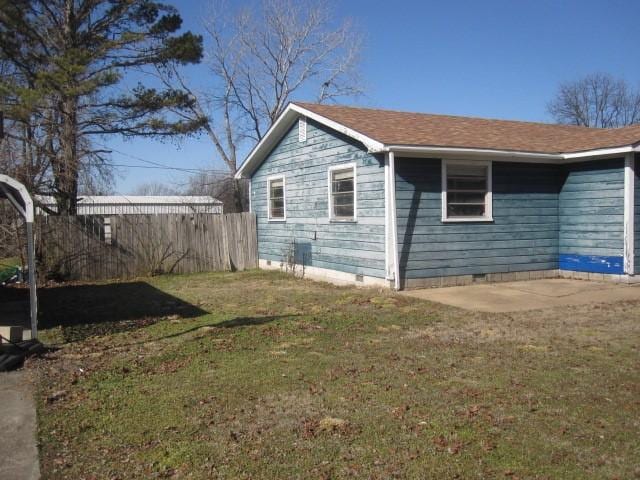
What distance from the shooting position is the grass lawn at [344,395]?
3547 millimetres

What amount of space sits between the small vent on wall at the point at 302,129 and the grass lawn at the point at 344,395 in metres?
6.40

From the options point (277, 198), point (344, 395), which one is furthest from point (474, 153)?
point (344, 395)

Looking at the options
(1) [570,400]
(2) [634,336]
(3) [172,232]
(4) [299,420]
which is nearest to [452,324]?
(2) [634,336]

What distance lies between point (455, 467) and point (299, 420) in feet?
4.26

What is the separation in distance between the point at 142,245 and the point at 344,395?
11815 mm

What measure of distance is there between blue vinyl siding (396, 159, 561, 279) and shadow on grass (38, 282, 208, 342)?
445 centimetres

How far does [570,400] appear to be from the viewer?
4562mm

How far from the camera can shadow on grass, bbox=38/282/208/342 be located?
8.21m

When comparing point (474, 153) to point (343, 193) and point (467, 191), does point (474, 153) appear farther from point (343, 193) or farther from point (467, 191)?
point (343, 193)

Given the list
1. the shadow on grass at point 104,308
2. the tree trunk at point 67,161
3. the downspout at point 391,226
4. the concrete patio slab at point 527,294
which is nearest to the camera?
the shadow on grass at point 104,308

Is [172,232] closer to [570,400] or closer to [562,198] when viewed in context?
[562,198]

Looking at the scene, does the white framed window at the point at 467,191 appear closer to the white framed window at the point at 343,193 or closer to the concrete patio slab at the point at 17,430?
the white framed window at the point at 343,193

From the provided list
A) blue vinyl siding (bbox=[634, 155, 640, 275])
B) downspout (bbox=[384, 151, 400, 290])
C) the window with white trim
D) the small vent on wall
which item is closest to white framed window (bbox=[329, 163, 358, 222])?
the window with white trim

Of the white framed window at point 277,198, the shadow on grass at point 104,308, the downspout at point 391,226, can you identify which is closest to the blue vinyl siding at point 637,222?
the downspout at point 391,226
